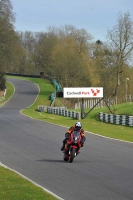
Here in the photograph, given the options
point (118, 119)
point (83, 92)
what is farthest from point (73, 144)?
point (83, 92)

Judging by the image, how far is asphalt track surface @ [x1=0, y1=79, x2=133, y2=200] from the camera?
12031mm

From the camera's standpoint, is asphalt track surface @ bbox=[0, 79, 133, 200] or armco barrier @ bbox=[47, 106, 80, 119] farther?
armco barrier @ bbox=[47, 106, 80, 119]

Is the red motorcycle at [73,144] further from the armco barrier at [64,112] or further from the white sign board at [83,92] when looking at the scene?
the white sign board at [83,92]

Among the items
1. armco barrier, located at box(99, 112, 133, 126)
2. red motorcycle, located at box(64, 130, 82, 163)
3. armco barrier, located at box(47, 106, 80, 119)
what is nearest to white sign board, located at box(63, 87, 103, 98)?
armco barrier, located at box(47, 106, 80, 119)

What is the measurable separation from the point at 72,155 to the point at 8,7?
61.1 metres

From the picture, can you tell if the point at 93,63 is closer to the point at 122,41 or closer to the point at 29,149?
the point at 122,41

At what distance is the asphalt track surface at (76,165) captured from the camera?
39.5 feet

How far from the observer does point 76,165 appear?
17.2 metres

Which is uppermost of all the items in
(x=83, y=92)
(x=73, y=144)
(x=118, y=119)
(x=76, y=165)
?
(x=83, y=92)

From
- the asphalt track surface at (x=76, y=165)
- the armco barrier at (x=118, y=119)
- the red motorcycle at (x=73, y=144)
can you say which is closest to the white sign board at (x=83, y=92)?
the armco barrier at (x=118, y=119)

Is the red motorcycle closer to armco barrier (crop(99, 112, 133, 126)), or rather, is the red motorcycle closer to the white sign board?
armco barrier (crop(99, 112, 133, 126))

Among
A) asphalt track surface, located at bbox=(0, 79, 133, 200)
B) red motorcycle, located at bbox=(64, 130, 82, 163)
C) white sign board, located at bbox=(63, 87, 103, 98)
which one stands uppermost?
white sign board, located at bbox=(63, 87, 103, 98)

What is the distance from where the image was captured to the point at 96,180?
1364 cm

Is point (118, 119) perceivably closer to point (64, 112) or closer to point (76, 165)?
point (64, 112)
